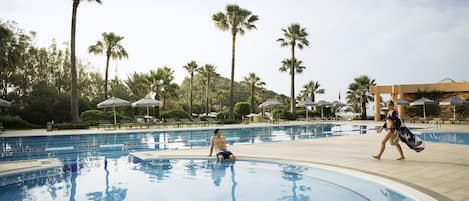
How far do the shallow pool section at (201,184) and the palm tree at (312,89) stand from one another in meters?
34.4

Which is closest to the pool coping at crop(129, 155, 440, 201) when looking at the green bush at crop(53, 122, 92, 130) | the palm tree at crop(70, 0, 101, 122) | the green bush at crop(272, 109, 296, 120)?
the green bush at crop(53, 122, 92, 130)

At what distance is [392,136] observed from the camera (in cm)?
737

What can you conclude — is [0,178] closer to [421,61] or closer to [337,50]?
[337,50]

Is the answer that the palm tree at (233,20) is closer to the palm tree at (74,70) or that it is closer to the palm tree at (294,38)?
the palm tree at (294,38)

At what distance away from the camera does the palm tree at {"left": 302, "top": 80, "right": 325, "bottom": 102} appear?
4109cm

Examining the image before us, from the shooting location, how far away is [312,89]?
136ft

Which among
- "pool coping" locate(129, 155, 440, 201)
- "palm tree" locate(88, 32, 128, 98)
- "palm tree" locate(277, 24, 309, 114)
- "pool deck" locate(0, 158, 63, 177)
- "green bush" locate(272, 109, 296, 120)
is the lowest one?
"pool deck" locate(0, 158, 63, 177)

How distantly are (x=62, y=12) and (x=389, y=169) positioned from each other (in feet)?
77.2

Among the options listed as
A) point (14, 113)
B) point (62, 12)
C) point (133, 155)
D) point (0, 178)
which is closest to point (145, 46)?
point (62, 12)

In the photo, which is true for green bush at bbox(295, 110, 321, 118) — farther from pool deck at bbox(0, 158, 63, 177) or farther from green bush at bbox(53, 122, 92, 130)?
pool deck at bbox(0, 158, 63, 177)

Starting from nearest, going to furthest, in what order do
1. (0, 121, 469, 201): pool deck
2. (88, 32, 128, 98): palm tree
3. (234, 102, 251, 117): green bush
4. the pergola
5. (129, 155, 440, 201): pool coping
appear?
(129, 155, 440, 201): pool coping → (0, 121, 469, 201): pool deck → the pergola → (88, 32, 128, 98): palm tree → (234, 102, 251, 117): green bush

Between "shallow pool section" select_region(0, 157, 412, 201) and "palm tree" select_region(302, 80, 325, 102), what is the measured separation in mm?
34407

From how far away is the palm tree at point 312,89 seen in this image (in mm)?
41094

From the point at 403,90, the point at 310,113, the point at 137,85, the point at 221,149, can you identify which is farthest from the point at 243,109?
the point at 221,149
